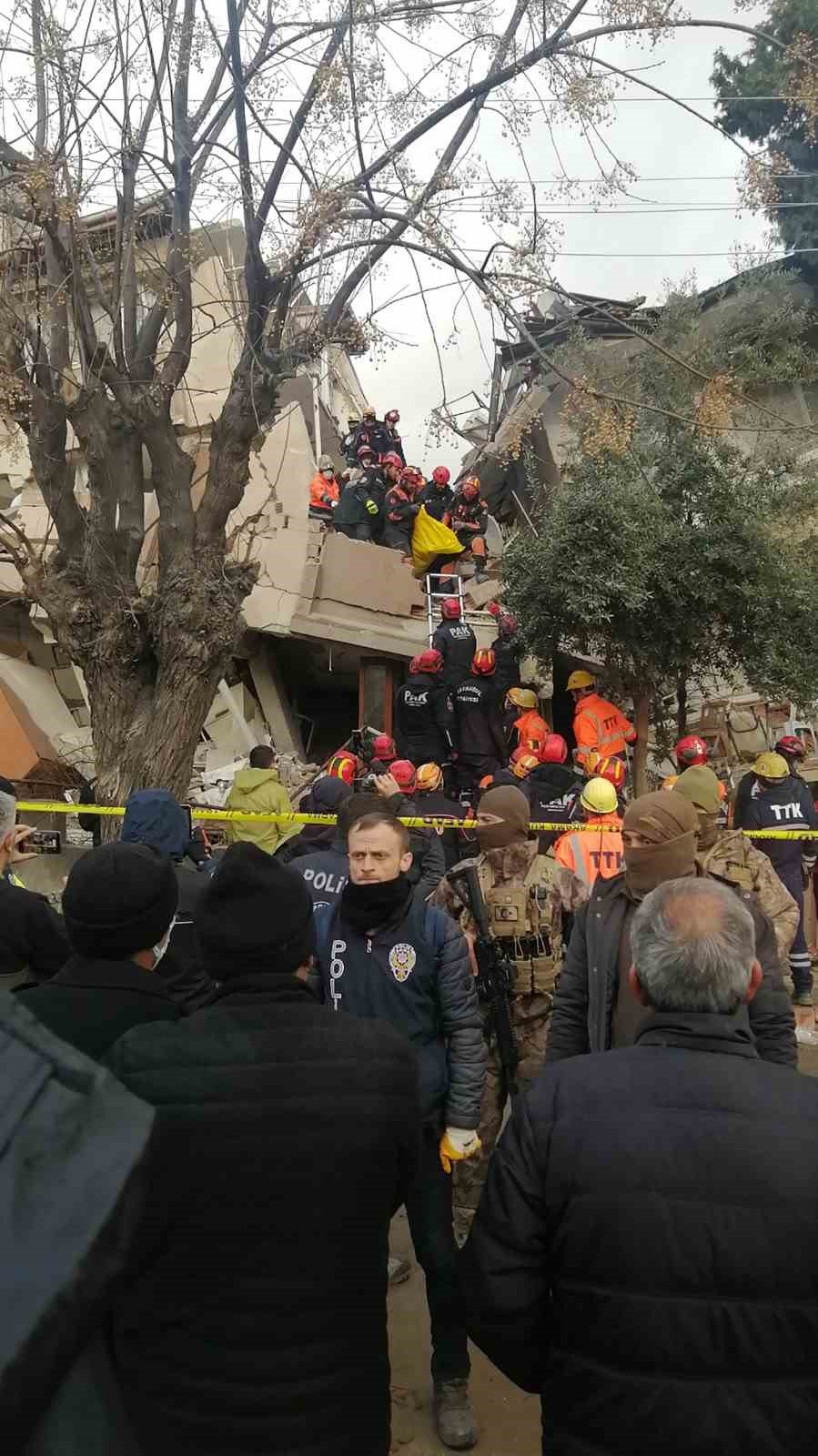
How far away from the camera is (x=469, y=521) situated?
1473 centimetres

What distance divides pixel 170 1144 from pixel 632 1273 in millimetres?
828

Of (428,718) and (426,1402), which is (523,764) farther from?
(426,1402)

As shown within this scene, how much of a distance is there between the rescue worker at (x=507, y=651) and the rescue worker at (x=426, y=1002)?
27.2ft

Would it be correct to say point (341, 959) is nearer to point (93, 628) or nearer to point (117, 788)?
point (117, 788)

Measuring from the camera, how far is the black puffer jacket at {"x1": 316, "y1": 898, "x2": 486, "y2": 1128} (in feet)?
10.3

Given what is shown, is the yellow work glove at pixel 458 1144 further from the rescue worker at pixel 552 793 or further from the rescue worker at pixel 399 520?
the rescue worker at pixel 399 520

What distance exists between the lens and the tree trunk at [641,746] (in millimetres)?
11070

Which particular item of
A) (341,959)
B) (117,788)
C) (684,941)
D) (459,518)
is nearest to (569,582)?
(459,518)

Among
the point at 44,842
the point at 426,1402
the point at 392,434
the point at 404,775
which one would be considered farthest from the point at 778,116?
the point at 426,1402

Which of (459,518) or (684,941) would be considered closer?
(684,941)

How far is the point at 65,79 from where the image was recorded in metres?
6.07

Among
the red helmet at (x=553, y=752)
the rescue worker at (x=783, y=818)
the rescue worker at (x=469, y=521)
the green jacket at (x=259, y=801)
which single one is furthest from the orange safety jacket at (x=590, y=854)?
the rescue worker at (x=469, y=521)

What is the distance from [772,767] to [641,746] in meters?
3.76

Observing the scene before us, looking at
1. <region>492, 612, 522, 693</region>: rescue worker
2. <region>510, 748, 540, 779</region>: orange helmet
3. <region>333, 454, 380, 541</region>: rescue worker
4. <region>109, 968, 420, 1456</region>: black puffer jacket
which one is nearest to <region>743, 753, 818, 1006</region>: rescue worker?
<region>510, 748, 540, 779</region>: orange helmet
